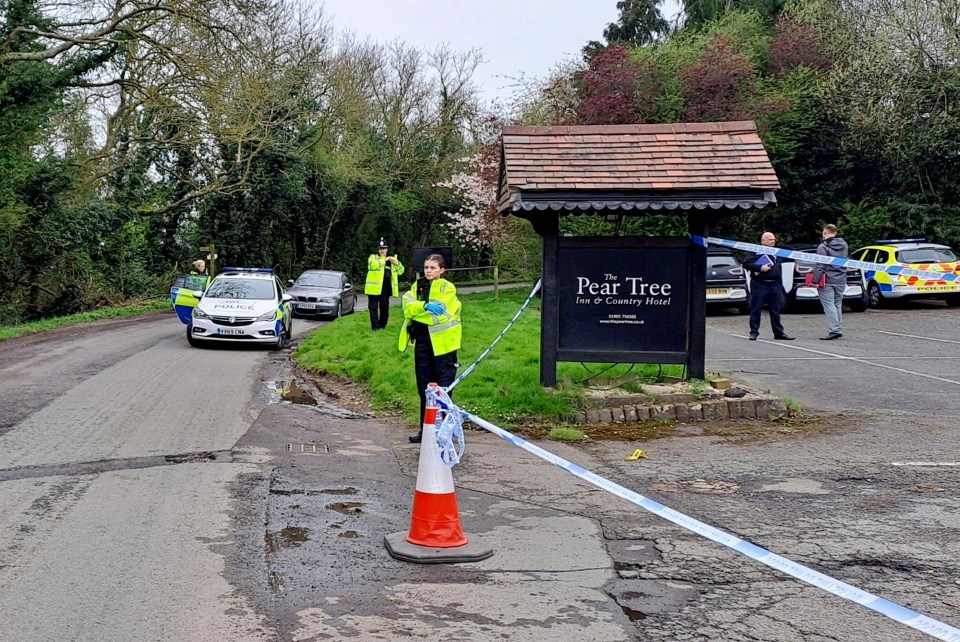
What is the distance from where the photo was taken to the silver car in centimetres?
2584

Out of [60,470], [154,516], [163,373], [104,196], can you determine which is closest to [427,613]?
[154,516]

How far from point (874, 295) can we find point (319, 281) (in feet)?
50.1

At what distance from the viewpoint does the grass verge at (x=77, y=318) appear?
72.3ft

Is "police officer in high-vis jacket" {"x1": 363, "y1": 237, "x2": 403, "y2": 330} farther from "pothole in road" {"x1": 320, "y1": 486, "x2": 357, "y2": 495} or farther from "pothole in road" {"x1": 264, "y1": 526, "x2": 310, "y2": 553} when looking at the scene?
"pothole in road" {"x1": 264, "y1": 526, "x2": 310, "y2": 553}

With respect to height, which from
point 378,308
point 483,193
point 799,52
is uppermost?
point 799,52

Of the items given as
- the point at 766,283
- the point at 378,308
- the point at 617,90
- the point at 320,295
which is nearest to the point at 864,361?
the point at 766,283

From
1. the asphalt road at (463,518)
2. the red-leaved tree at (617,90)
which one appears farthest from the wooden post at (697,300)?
the red-leaved tree at (617,90)

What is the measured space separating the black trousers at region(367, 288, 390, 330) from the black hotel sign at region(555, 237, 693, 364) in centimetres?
861

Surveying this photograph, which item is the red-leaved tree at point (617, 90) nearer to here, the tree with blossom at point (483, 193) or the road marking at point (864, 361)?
the tree with blossom at point (483, 193)

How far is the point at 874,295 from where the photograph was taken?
932 inches

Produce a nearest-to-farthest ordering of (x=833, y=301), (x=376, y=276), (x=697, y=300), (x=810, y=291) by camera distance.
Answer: (x=697, y=300)
(x=833, y=301)
(x=376, y=276)
(x=810, y=291)

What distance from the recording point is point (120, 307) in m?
31.1

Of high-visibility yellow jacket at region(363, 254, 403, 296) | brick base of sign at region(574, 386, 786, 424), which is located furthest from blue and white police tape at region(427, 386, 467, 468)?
high-visibility yellow jacket at region(363, 254, 403, 296)

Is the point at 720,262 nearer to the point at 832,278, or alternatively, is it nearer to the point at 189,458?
the point at 832,278
